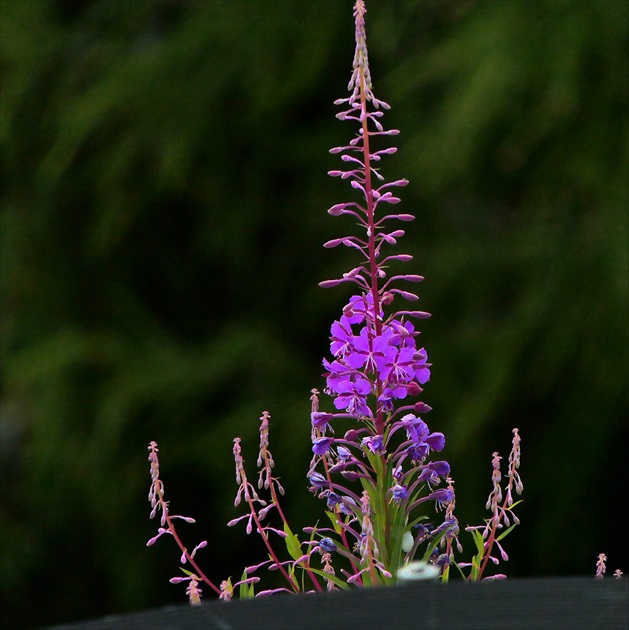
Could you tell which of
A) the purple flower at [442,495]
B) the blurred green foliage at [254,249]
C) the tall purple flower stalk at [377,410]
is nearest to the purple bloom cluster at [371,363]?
the tall purple flower stalk at [377,410]

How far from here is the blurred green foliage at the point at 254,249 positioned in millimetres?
3988

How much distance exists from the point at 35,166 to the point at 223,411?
55.0 inches

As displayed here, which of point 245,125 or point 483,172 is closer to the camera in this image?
point 483,172

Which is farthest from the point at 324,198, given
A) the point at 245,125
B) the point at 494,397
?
the point at 494,397

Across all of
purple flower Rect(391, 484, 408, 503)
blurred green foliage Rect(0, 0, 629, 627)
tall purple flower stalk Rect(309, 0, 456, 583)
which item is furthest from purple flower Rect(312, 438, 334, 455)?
blurred green foliage Rect(0, 0, 629, 627)

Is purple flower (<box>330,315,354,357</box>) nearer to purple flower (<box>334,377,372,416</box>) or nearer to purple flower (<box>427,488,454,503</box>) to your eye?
purple flower (<box>334,377,372,416</box>)

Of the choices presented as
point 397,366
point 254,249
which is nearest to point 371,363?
point 397,366

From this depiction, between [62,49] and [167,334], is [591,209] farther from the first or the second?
[62,49]

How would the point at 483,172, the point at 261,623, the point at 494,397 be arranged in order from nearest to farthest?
the point at 261,623, the point at 494,397, the point at 483,172

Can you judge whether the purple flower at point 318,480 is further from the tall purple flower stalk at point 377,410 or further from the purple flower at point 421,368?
the purple flower at point 421,368

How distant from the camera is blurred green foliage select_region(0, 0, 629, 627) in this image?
3988 millimetres

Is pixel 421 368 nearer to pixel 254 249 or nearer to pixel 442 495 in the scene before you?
pixel 442 495

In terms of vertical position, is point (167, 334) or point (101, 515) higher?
point (167, 334)

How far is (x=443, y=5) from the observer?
14.7 ft
